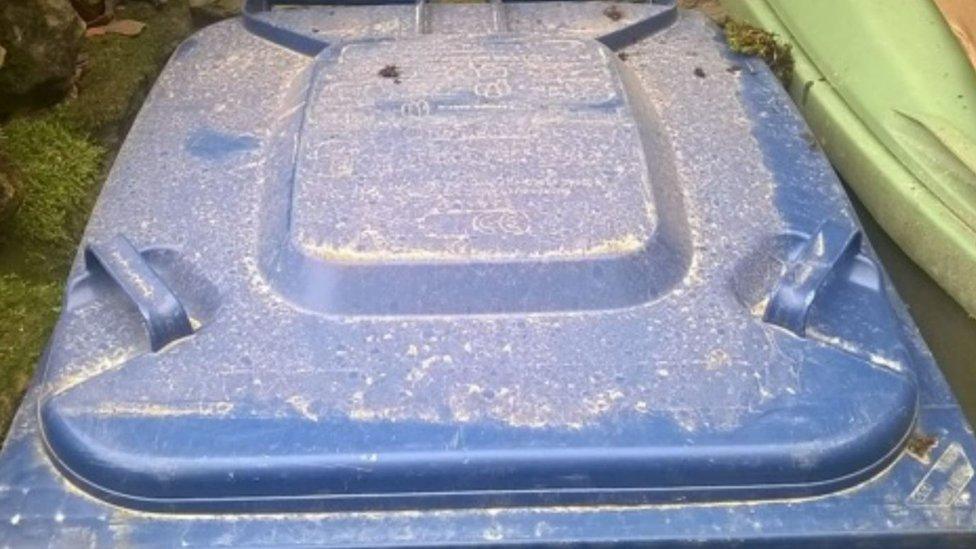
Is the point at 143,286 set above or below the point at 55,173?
Answer: above

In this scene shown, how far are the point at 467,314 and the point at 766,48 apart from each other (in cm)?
80

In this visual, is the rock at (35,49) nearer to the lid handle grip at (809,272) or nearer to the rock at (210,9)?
the rock at (210,9)

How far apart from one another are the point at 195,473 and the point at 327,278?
25 cm

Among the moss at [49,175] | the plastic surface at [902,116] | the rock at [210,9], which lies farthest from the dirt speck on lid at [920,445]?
the rock at [210,9]

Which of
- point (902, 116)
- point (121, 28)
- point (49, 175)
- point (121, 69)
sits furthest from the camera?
point (121, 28)

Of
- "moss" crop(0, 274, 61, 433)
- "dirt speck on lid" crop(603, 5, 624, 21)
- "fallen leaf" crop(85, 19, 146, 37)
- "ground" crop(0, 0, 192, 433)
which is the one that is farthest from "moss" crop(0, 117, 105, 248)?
"dirt speck on lid" crop(603, 5, 624, 21)

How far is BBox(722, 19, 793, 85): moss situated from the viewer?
1.71 m

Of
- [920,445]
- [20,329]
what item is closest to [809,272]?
[920,445]

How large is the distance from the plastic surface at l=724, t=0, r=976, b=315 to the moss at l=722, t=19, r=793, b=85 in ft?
0.07

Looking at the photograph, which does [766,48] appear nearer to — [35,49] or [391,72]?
[391,72]

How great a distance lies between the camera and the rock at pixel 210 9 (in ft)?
7.30

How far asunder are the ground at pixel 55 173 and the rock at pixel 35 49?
0.04m

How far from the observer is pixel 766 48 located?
1718 mm

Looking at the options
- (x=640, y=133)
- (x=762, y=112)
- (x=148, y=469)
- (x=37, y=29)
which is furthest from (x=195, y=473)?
(x=37, y=29)
